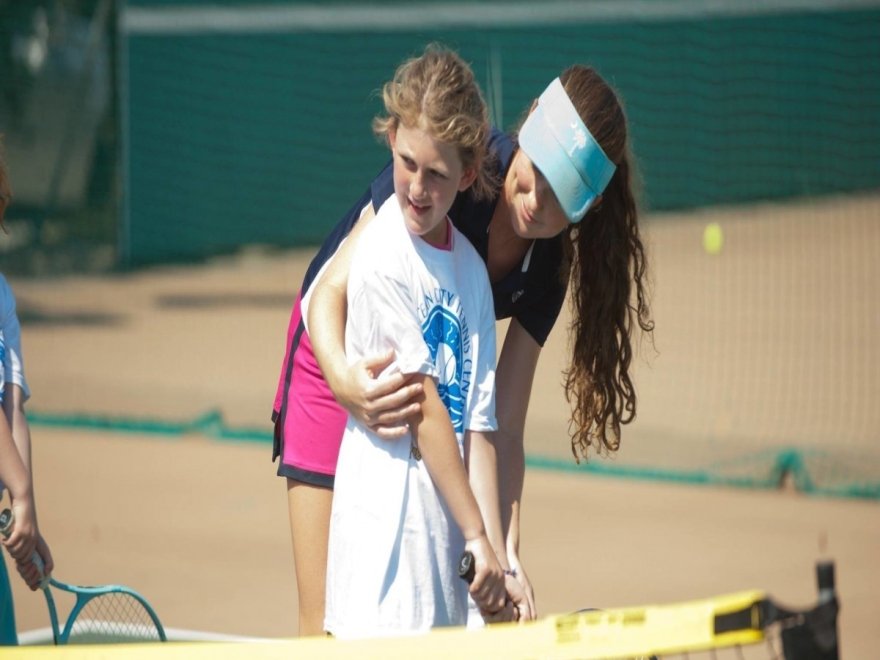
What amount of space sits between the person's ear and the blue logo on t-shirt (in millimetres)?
248

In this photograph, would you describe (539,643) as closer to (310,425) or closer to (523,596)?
(523,596)

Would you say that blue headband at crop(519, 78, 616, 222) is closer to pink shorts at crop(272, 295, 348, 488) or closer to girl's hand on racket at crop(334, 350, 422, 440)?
girl's hand on racket at crop(334, 350, 422, 440)

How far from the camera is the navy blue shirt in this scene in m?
2.92

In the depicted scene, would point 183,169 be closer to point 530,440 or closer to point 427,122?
point 530,440

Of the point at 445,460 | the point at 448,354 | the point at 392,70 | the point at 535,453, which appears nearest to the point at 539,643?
the point at 445,460

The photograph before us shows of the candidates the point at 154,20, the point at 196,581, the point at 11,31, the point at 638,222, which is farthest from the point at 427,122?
the point at 154,20

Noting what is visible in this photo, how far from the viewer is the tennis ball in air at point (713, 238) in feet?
51.5

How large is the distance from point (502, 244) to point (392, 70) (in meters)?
14.3

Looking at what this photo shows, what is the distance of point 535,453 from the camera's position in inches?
313

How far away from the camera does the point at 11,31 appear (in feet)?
49.8

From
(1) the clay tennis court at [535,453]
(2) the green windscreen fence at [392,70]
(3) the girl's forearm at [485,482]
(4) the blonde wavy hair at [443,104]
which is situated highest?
(2) the green windscreen fence at [392,70]

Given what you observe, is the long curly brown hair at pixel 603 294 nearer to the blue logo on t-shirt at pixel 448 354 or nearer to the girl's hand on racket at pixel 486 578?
the blue logo on t-shirt at pixel 448 354

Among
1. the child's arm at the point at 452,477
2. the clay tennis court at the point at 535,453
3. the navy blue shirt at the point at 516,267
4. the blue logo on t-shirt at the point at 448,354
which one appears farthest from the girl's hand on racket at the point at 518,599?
the clay tennis court at the point at 535,453

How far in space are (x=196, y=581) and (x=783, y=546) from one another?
2548 mm
